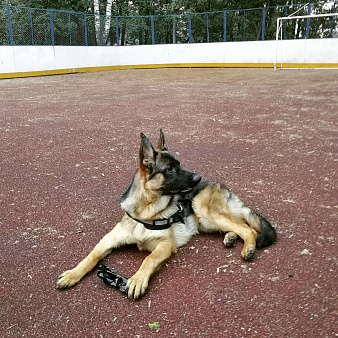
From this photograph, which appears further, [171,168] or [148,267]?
[171,168]

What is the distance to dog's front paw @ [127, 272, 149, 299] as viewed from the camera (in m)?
2.80

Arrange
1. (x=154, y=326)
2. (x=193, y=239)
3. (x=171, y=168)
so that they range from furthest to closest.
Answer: (x=193, y=239) → (x=171, y=168) → (x=154, y=326)

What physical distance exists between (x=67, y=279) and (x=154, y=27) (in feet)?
90.4

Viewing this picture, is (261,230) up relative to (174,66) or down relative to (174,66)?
down

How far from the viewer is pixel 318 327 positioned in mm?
2453

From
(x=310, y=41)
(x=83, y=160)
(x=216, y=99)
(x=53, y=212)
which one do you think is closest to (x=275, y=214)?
(x=53, y=212)

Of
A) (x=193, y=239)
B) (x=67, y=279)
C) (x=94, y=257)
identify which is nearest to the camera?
(x=67, y=279)

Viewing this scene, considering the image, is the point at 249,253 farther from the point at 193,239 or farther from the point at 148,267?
the point at 148,267

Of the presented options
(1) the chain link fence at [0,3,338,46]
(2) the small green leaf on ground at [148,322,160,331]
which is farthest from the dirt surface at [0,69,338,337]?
(1) the chain link fence at [0,3,338,46]

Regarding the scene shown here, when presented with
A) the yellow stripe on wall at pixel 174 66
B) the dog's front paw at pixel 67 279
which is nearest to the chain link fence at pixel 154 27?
the yellow stripe on wall at pixel 174 66

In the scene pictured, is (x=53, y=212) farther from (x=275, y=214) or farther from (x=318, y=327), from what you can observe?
(x=318, y=327)

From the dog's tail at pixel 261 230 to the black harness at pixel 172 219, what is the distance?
0.56 m

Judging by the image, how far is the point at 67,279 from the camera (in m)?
2.97

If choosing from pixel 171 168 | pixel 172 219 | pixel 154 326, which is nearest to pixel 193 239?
pixel 172 219
